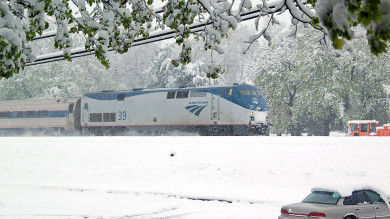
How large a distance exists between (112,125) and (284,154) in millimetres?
21126

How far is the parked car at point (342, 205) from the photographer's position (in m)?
10.8

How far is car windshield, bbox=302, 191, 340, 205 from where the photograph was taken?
11398 mm

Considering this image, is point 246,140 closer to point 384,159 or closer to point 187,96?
point 384,159

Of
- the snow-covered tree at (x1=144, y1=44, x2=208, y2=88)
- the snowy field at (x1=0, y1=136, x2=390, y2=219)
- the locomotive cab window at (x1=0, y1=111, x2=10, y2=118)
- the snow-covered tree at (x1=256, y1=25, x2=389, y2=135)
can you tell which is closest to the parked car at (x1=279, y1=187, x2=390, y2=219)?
the snowy field at (x1=0, y1=136, x2=390, y2=219)

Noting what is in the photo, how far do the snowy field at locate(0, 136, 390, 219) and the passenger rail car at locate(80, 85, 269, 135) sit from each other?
32.4 feet

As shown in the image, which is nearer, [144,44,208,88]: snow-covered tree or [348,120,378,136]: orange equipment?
[348,120,378,136]: orange equipment

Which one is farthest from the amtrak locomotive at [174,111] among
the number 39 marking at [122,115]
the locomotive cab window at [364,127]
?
the locomotive cab window at [364,127]

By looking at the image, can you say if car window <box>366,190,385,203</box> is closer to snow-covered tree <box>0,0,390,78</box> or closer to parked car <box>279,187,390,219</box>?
parked car <box>279,187,390,219</box>

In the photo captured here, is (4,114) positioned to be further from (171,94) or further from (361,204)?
(361,204)

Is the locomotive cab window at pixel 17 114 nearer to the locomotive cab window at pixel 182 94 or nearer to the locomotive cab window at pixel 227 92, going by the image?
the locomotive cab window at pixel 182 94

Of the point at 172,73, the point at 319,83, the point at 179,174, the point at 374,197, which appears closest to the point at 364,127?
the point at 319,83

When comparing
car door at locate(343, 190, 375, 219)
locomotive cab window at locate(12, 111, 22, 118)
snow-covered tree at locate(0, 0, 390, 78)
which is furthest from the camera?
locomotive cab window at locate(12, 111, 22, 118)

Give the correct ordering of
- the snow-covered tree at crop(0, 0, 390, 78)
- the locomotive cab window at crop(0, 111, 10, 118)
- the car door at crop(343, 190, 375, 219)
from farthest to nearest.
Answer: the locomotive cab window at crop(0, 111, 10, 118) < the car door at crop(343, 190, 375, 219) < the snow-covered tree at crop(0, 0, 390, 78)

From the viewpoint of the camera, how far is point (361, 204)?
11.5m
